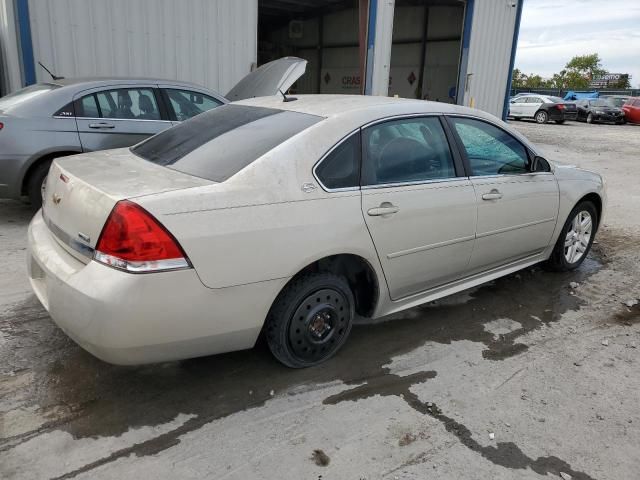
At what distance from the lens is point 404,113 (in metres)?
3.43

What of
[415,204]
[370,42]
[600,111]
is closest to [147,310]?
[415,204]

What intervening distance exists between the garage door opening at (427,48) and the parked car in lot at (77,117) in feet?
39.0

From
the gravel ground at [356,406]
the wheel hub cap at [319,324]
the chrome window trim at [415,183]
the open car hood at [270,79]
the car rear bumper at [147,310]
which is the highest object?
the open car hood at [270,79]

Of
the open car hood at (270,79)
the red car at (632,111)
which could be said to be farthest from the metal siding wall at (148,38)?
the red car at (632,111)

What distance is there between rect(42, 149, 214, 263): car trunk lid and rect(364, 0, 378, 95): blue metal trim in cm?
931

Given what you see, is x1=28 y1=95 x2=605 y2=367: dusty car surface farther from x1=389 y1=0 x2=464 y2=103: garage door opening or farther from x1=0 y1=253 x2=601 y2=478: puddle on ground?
x1=389 y1=0 x2=464 y2=103: garage door opening

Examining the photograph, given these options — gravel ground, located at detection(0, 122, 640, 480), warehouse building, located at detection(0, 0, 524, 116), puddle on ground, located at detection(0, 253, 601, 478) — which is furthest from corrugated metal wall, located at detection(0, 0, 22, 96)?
puddle on ground, located at detection(0, 253, 601, 478)

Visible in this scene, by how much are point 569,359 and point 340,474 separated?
1929 millimetres

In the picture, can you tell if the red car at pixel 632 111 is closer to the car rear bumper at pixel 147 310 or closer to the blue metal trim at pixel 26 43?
the blue metal trim at pixel 26 43

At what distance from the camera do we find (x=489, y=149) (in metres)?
4.00

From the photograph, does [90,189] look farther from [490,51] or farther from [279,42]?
[279,42]

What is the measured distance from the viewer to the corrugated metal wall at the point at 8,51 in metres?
7.43

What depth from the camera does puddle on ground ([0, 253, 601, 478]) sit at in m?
2.69

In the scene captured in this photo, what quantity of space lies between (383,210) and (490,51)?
514 inches
